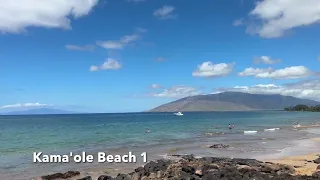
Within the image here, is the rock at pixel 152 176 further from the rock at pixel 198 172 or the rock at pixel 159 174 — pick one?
the rock at pixel 198 172

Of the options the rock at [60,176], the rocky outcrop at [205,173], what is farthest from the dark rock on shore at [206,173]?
the rock at [60,176]

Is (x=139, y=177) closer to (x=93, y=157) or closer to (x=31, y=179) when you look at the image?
(x=31, y=179)

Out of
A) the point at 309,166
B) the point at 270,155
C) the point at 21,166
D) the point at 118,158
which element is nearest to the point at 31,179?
the point at 21,166

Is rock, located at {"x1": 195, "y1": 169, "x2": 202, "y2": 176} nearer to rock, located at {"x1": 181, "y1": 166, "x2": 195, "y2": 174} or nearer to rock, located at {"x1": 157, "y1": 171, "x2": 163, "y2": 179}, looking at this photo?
rock, located at {"x1": 181, "y1": 166, "x2": 195, "y2": 174}

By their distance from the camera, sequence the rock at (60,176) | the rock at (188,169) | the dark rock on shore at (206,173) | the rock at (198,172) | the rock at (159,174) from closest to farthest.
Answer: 1. the dark rock on shore at (206,173)
2. the rock at (159,174)
3. the rock at (198,172)
4. the rock at (188,169)
5. the rock at (60,176)

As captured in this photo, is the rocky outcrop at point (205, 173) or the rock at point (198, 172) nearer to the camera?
the rocky outcrop at point (205, 173)

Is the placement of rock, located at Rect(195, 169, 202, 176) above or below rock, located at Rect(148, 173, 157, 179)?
A: above

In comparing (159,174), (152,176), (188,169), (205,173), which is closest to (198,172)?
(205,173)

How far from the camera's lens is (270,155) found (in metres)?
36.5

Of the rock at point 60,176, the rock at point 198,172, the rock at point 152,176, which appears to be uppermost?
the rock at point 198,172

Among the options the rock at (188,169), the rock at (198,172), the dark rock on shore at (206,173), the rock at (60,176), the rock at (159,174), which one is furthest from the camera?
the rock at (60,176)

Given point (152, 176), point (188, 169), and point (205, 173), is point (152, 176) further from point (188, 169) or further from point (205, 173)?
point (205, 173)

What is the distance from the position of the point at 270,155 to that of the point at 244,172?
15895 mm

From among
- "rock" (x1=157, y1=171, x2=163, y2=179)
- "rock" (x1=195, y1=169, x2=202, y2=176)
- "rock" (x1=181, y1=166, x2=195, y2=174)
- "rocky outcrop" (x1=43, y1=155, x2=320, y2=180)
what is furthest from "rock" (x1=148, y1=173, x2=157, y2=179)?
"rock" (x1=195, y1=169, x2=202, y2=176)
